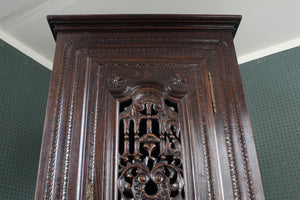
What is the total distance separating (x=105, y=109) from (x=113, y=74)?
162 millimetres

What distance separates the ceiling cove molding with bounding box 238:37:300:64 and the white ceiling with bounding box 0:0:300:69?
2.1 inches

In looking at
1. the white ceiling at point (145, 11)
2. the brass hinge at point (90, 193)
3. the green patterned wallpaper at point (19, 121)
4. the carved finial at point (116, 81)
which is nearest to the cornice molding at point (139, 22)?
the carved finial at point (116, 81)

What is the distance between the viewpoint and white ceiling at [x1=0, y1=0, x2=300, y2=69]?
1.67 m

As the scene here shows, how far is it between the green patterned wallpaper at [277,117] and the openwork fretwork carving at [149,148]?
82cm

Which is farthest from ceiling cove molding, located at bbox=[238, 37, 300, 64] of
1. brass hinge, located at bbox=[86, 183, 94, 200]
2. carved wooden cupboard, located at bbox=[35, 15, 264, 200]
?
brass hinge, located at bbox=[86, 183, 94, 200]

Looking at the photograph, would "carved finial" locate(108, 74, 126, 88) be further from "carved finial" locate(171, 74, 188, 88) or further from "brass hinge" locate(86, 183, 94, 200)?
"brass hinge" locate(86, 183, 94, 200)

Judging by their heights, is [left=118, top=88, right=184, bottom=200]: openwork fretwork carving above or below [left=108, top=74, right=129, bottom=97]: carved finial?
below

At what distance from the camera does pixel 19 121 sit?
1.70 meters

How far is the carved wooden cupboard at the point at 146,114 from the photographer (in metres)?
1.06

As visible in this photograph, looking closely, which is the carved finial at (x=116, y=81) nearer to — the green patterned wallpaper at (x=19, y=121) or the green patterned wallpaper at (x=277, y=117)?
the green patterned wallpaper at (x=19, y=121)

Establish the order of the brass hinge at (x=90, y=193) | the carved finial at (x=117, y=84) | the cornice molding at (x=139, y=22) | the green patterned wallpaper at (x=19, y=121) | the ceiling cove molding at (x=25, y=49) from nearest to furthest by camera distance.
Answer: the brass hinge at (x=90, y=193) < the carved finial at (x=117, y=84) < the cornice molding at (x=139, y=22) < the green patterned wallpaper at (x=19, y=121) < the ceiling cove molding at (x=25, y=49)

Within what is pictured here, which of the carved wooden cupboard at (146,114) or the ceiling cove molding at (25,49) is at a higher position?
the ceiling cove molding at (25,49)

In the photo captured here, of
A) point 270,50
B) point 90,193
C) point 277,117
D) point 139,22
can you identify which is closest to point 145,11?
point 139,22

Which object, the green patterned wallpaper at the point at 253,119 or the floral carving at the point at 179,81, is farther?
the green patterned wallpaper at the point at 253,119
